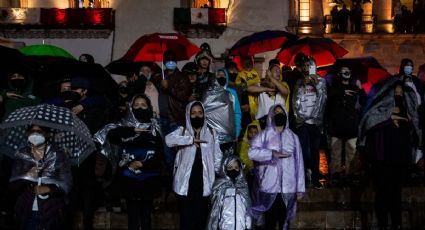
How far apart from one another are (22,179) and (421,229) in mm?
6659

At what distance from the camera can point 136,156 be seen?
902 centimetres

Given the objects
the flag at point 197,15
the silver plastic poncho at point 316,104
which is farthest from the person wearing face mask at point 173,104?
the flag at point 197,15

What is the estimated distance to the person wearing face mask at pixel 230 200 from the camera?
934 cm

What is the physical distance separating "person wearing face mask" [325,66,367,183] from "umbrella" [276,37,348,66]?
1.42 m

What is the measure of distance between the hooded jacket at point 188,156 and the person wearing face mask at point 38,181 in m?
1.86

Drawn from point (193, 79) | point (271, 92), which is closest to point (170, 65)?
point (193, 79)

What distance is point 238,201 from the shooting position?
9383 millimetres

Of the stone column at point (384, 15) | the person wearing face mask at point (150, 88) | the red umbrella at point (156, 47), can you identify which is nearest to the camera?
the person wearing face mask at point (150, 88)

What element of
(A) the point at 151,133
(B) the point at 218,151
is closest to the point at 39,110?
(A) the point at 151,133

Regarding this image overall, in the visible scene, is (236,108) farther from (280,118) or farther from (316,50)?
(316,50)

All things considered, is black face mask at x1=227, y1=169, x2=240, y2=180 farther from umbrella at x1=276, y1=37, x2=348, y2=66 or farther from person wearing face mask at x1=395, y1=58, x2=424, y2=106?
umbrella at x1=276, y1=37, x2=348, y2=66

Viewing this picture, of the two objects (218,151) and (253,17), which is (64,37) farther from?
(218,151)

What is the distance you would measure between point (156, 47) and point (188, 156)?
460 cm

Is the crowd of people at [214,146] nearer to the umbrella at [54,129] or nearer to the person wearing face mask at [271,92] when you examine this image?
the person wearing face mask at [271,92]
